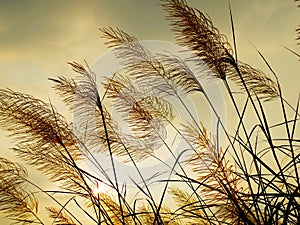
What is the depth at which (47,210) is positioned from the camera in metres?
3.28

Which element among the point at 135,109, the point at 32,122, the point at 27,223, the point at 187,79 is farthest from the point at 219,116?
the point at 27,223

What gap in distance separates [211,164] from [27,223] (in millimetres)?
1061

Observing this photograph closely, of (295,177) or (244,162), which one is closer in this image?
(295,177)

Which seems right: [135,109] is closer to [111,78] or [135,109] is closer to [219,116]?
[111,78]

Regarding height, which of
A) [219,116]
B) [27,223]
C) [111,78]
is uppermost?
[111,78]

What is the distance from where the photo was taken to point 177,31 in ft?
9.41

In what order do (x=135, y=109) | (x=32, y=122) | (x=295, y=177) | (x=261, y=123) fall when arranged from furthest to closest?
1. (x=135, y=109)
2. (x=32, y=122)
3. (x=261, y=123)
4. (x=295, y=177)

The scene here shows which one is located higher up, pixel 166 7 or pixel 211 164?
pixel 166 7

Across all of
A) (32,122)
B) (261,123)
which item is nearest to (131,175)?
(32,122)

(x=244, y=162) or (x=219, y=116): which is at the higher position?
(x=219, y=116)

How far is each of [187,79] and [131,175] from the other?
60 cm

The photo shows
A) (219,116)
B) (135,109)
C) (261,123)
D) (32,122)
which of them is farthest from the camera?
(135,109)

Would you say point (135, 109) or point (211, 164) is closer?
point (211, 164)

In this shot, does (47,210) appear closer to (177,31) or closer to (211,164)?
(211,164)
